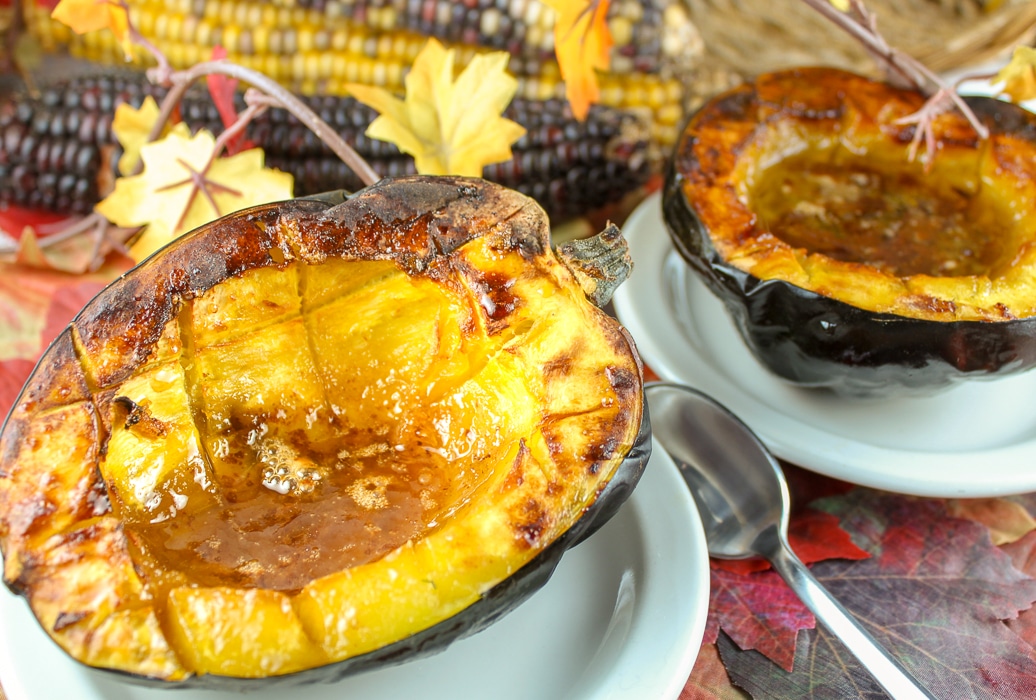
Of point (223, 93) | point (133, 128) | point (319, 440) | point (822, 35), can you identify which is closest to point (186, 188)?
point (223, 93)

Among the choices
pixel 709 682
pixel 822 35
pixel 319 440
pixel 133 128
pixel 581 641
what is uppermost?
Result: pixel 822 35

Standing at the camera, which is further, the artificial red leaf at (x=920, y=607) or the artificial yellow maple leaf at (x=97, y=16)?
the artificial yellow maple leaf at (x=97, y=16)

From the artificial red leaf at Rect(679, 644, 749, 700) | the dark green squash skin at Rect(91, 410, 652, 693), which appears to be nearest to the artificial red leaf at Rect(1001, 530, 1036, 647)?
the artificial red leaf at Rect(679, 644, 749, 700)

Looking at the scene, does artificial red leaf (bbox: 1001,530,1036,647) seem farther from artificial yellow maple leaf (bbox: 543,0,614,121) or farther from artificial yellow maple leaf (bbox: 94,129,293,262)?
artificial yellow maple leaf (bbox: 94,129,293,262)

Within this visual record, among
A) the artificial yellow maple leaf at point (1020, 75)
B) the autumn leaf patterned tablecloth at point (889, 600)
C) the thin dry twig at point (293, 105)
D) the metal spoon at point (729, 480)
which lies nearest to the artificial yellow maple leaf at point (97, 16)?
the thin dry twig at point (293, 105)

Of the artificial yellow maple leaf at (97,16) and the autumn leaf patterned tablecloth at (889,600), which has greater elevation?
the artificial yellow maple leaf at (97,16)

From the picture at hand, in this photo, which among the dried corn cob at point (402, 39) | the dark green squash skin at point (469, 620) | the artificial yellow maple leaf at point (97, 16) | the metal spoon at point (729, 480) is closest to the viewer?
the dark green squash skin at point (469, 620)

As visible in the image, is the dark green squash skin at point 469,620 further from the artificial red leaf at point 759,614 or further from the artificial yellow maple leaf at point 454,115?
the artificial yellow maple leaf at point 454,115

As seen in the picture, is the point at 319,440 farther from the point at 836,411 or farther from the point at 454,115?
the point at 836,411
